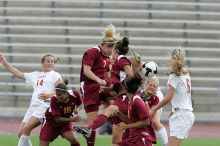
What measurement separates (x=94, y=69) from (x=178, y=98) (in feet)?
5.94

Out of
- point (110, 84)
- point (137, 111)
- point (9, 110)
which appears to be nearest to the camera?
point (137, 111)

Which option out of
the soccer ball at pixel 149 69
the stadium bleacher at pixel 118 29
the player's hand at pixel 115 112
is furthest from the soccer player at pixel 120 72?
the stadium bleacher at pixel 118 29

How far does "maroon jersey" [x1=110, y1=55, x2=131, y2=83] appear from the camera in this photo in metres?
11.6

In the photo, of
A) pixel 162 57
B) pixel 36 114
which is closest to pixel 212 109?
pixel 162 57

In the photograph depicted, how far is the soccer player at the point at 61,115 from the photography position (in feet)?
37.6

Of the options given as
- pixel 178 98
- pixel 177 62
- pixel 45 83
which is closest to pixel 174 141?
pixel 178 98

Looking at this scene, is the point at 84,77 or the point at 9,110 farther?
the point at 9,110

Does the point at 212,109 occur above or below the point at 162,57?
below

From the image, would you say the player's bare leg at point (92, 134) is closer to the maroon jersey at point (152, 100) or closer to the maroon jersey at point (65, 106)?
the maroon jersey at point (65, 106)

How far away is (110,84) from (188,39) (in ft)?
37.3

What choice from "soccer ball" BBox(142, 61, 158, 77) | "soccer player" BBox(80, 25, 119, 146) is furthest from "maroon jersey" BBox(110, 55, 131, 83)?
"soccer ball" BBox(142, 61, 158, 77)

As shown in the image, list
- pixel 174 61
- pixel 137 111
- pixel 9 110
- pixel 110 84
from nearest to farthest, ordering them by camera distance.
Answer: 1. pixel 137 111
2. pixel 174 61
3. pixel 110 84
4. pixel 9 110

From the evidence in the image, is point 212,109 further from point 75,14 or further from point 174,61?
point 174,61

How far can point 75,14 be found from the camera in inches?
917
